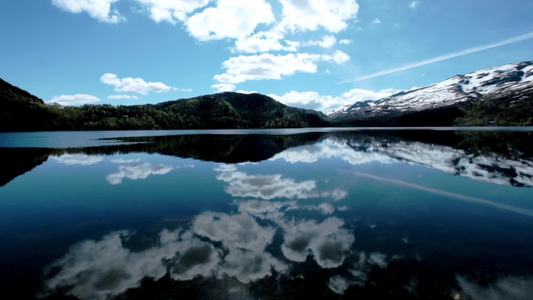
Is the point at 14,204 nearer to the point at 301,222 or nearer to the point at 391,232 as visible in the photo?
the point at 301,222

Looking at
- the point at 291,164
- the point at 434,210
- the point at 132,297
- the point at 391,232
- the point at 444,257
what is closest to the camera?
the point at 132,297

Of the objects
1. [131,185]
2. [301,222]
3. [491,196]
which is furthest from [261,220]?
[491,196]

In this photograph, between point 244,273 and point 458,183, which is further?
point 458,183

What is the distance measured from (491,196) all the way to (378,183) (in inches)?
393

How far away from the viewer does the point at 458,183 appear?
29609 mm

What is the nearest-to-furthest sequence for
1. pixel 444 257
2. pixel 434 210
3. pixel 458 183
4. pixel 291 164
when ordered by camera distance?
pixel 444 257 < pixel 434 210 < pixel 458 183 < pixel 291 164

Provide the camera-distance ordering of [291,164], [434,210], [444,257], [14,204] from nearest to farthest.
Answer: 1. [444,257]
2. [434,210]
3. [14,204]
4. [291,164]

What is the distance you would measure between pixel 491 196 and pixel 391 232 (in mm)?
15771

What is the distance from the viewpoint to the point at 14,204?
23578 millimetres

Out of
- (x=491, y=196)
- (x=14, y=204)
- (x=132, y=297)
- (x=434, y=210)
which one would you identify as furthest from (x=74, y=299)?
(x=491, y=196)

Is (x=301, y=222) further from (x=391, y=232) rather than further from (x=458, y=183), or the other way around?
(x=458, y=183)

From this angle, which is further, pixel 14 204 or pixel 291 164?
pixel 291 164

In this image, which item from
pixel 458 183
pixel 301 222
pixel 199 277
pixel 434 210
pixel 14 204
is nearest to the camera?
pixel 199 277

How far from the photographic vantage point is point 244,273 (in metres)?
11.6
